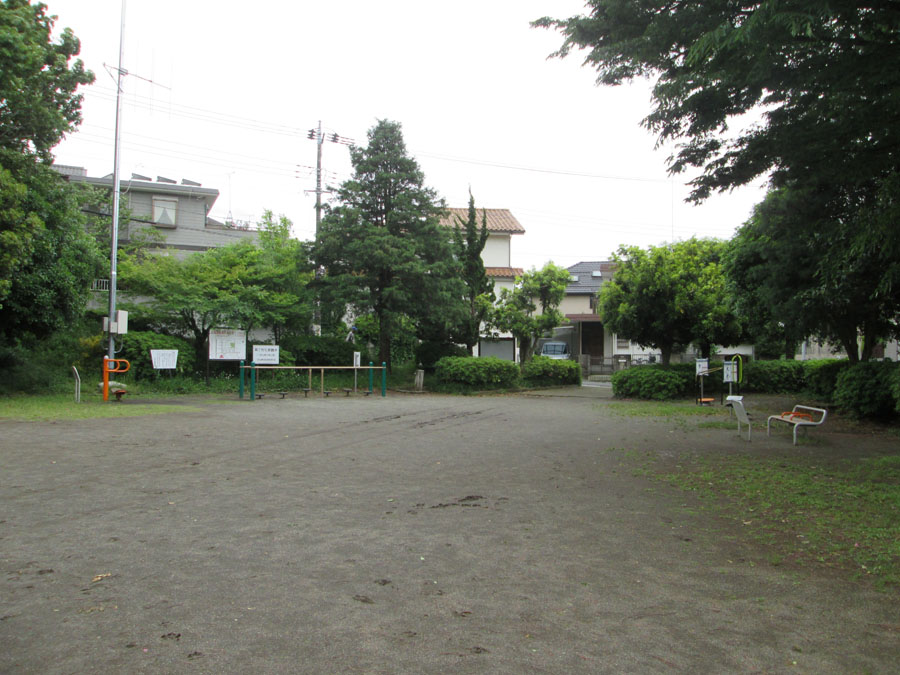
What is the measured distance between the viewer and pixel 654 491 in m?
6.57

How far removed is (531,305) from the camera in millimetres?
26812

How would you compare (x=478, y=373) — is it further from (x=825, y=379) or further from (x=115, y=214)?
(x=115, y=214)

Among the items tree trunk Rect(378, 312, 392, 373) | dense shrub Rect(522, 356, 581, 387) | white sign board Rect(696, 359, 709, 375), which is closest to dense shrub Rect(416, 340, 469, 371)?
tree trunk Rect(378, 312, 392, 373)

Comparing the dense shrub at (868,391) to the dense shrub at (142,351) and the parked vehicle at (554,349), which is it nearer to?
the dense shrub at (142,351)

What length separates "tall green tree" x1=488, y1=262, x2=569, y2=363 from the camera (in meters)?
26.1

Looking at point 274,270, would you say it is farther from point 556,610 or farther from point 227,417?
point 556,610

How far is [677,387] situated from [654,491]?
14.5 meters

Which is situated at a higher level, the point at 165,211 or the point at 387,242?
the point at 165,211

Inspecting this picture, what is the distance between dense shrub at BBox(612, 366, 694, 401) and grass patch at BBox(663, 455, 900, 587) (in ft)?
38.3

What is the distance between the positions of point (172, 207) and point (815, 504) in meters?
36.1

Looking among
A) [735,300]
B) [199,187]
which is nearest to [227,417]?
[735,300]

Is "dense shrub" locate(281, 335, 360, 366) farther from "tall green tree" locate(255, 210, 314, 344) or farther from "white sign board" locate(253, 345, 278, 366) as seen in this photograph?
"white sign board" locate(253, 345, 278, 366)

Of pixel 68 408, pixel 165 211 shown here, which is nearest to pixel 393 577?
pixel 68 408

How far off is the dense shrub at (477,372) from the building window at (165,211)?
19.9 m
